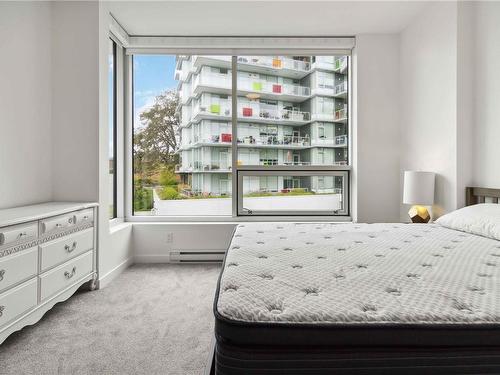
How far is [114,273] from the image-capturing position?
334cm

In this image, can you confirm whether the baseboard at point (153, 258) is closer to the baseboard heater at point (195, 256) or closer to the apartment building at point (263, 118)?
the baseboard heater at point (195, 256)

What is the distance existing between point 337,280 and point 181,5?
3022mm

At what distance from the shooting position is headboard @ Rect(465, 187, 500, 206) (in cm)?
270

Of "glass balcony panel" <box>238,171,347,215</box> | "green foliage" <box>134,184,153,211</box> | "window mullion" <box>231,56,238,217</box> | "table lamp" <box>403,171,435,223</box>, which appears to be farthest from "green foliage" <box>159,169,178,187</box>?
"table lamp" <box>403,171,435,223</box>

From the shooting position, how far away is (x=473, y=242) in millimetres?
2010

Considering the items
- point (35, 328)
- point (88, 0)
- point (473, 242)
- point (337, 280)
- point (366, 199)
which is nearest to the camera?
point (337, 280)

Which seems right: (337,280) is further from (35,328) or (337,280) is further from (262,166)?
(262,166)

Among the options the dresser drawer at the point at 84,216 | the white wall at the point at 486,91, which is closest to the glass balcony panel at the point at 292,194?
the white wall at the point at 486,91

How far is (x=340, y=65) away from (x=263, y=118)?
1148 millimetres

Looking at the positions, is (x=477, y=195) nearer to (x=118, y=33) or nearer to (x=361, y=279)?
(x=361, y=279)

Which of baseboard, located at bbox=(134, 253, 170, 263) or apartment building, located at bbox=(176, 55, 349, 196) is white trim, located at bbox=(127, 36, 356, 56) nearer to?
apartment building, located at bbox=(176, 55, 349, 196)

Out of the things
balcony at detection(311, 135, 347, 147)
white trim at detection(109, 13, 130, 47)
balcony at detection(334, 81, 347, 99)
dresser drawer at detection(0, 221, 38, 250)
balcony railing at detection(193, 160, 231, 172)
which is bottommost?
dresser drawer at detection(0, 221, 38, 250)

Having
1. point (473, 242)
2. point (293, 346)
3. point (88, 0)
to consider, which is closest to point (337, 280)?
point (293, 346)

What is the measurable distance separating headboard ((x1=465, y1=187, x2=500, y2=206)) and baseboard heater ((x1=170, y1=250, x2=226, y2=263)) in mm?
2448
